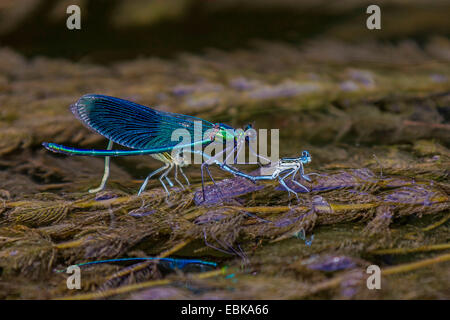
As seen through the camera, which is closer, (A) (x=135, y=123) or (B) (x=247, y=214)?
(B) (x=247, y=214)

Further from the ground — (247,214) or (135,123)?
(135,123)

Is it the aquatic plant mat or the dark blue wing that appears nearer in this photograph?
the aquatic plant mat

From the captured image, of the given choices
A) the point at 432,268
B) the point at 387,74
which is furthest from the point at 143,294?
the point at 387,74

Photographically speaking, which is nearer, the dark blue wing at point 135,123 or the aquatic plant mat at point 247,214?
the aquatic plant mat at point 247,214
